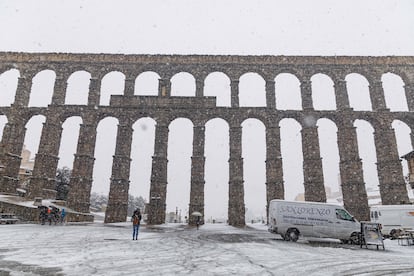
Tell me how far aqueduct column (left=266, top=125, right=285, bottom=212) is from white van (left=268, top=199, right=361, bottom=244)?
12971 millimetres

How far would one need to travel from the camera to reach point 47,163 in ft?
97.7

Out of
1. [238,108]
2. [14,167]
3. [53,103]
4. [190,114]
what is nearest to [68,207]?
[14,167]

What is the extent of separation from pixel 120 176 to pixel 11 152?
11.9 m

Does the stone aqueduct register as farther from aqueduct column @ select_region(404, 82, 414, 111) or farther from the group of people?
the group of people

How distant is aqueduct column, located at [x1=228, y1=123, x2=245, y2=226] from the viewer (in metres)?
28.4

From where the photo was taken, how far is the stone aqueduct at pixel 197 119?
28.8 m

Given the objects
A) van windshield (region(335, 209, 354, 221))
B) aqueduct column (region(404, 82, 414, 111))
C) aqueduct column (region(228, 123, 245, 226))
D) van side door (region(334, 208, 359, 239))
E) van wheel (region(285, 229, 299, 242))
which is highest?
aqueduct column (region(404, 82, 414, 111))

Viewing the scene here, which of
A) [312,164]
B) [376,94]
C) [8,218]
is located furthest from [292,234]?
[376,94]

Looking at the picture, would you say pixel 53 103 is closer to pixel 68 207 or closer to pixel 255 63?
pixel 68 207

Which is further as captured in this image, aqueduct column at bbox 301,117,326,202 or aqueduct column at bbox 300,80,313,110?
aqueduct column at bbox 300,80,313,110

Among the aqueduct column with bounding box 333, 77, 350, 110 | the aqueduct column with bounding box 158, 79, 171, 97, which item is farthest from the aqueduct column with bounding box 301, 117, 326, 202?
the aqueduct column with bounding box 158, 79, 171, 97

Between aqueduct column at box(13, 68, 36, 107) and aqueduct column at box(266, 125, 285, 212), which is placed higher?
aqueduct column at box(13, 68, 36, 107)

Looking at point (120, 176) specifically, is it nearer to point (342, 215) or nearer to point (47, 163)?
point (47, 163)

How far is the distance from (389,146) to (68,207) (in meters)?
32.7
